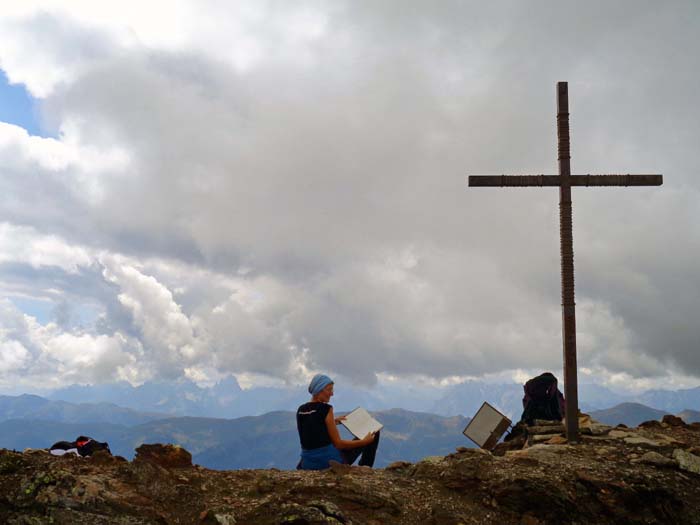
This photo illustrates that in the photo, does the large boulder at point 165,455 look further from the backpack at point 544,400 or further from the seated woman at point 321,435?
the backpack at point 544,400

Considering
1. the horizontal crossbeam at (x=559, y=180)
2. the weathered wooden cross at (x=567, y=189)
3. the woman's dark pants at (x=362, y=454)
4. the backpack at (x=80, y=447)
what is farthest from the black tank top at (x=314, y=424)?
the horizontal crossbeam at (x=559, y=180)

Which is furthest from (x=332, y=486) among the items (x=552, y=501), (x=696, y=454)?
(x=696, y=454)

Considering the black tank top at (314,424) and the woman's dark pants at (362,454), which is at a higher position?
the black tank top at (314,424)

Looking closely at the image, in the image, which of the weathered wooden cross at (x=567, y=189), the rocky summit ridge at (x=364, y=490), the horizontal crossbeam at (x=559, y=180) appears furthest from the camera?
the horizontal crossbeam at (x=559, y=180)

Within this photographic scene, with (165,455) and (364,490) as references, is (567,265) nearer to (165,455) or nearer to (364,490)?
(364,490)

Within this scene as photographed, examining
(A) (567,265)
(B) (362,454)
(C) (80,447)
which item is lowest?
(C) (80,447)

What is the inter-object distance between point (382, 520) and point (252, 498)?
247cm

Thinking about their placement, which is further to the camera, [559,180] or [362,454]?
[559,180]

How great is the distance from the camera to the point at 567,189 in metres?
16.2

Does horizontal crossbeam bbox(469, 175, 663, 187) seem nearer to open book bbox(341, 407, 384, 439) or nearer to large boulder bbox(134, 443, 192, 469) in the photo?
open book bbox(341, 407, 384, 439)

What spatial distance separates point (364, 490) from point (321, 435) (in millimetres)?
2091

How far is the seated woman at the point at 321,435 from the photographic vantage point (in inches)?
483

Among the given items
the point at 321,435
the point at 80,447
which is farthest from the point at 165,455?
the point at 321,435

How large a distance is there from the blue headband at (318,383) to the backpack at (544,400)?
9.02 meters
